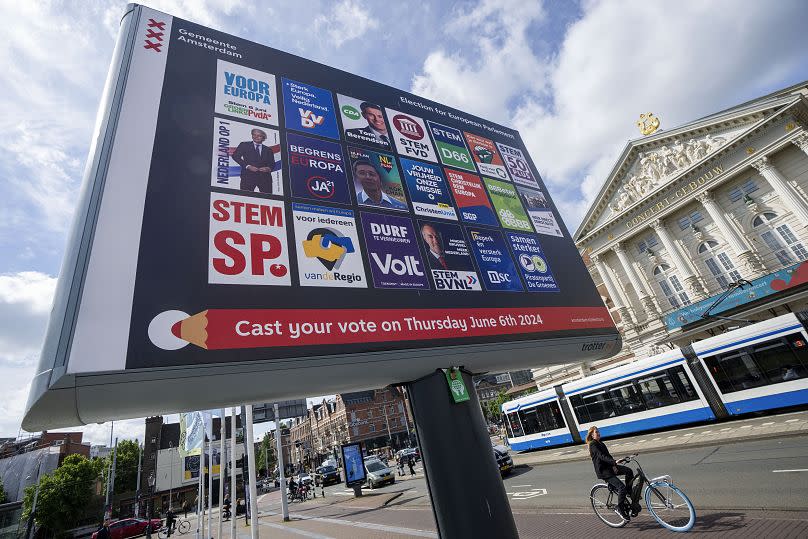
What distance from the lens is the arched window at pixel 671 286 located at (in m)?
36.3

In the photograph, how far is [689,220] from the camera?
3662 cm

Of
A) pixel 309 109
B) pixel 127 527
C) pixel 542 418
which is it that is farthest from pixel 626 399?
pixel 127 527

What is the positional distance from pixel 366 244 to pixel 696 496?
391 inches

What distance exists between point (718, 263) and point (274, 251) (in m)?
42.6

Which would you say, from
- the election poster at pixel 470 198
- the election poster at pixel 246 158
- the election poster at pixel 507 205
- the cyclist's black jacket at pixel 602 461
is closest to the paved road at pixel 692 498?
the cyclist's black jacket at pixel 602 461

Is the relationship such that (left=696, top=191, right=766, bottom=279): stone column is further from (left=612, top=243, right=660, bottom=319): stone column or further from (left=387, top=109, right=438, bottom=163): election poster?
(left=387, top=109, right=438, bottom=163): election poster

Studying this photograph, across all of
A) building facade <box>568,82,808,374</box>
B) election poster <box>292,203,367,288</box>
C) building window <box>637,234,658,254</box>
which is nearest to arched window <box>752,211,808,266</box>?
building facade <box>568,82,808,374</box>

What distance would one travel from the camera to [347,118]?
509 centimetres

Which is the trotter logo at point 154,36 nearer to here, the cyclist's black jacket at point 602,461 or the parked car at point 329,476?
the cyclist's black jacket at point 602,461

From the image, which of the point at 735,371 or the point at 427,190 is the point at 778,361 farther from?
the point at 427,190

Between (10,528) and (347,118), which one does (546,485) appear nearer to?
(347,118)

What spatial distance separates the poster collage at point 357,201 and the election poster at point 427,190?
0.06ft

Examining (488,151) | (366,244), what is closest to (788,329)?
(488,151)

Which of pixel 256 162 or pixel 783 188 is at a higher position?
pixel 783 188
